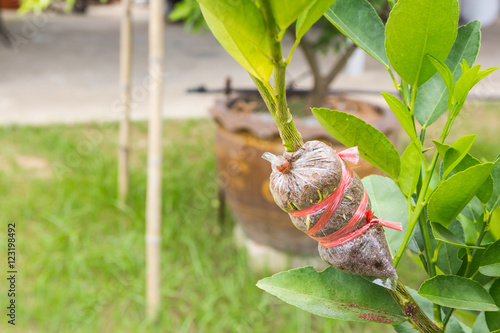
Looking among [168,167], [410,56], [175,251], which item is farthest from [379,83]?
[410,56]

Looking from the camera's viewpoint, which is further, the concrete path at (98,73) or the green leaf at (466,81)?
the concrete path at (98,73)

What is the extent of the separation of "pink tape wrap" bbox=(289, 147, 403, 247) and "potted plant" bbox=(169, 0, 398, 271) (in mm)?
981

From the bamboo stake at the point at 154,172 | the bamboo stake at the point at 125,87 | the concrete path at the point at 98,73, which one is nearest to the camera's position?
the bamboo stake at the point at 154,172

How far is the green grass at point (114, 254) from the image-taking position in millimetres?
1315

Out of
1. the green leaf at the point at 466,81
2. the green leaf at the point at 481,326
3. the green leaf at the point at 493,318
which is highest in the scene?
the green leaf at the point at 466,81

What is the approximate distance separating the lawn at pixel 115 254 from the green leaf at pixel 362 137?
1.08 meters

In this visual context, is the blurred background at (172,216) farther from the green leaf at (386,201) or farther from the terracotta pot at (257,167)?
the green leaf at (386,201)

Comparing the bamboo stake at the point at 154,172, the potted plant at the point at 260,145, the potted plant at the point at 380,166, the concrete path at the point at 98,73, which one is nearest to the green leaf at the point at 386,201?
the potted plant at the point at 380,166

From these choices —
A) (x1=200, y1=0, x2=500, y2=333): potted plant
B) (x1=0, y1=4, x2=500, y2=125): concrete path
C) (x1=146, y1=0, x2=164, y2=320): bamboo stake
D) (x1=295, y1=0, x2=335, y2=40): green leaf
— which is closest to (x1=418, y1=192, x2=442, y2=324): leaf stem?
(x1=200, y1=0, x2=500, y2=333): potted plant

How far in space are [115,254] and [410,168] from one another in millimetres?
1371

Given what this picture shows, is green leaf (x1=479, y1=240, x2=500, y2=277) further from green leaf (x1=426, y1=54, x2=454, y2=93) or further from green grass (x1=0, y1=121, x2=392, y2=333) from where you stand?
green grass (x1=0, y1=121, x2=392, y2=333)

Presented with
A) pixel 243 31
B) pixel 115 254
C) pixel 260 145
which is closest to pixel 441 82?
pixel 243 31

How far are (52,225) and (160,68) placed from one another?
709 mm

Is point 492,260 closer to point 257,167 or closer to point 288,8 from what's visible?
point 288,8
